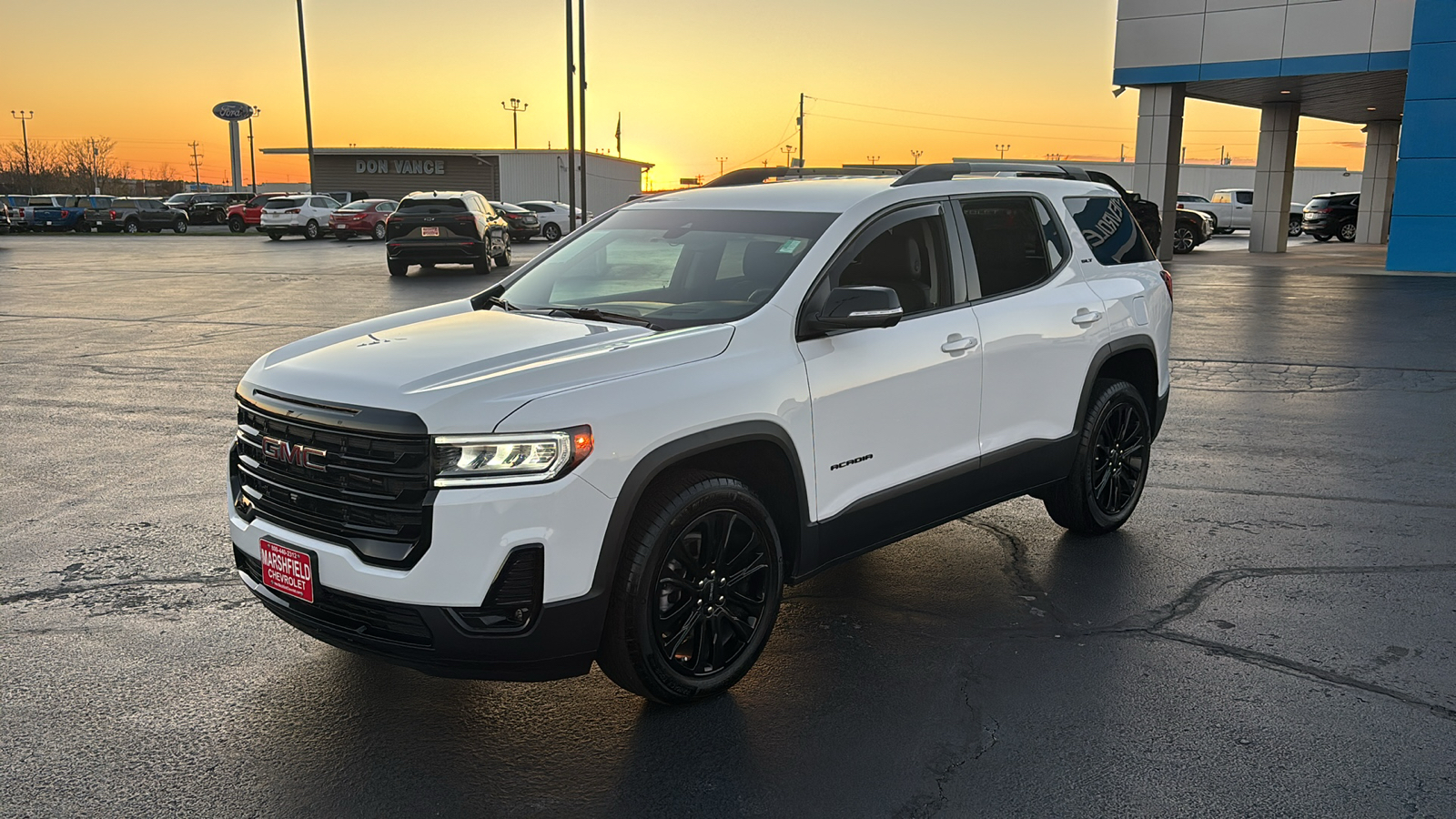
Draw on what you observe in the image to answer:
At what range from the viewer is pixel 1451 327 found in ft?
50.5

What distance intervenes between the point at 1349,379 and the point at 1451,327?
18.4ft

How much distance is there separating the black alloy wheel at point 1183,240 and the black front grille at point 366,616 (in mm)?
34533

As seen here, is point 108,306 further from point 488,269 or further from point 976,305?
point 976,305

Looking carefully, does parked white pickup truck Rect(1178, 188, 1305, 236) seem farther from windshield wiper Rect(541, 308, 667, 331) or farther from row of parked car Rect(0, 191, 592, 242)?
windshield wiper Rect(541, 308, 667, 331)

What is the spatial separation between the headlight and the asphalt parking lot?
0.93 m

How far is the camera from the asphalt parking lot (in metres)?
3.47

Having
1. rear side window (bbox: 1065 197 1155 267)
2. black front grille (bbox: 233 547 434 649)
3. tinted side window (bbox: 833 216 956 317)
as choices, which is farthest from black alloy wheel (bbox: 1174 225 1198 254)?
black front grille (bbox: 233 547 434 649)

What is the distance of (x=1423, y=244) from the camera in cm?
2547

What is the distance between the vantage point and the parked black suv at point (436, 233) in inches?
921

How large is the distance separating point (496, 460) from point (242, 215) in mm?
50344

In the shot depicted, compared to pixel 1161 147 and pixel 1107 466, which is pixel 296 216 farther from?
pixel 1107 466

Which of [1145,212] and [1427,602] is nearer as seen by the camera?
[1427,602]

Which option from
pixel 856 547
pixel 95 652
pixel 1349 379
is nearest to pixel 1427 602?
pixel 856 547

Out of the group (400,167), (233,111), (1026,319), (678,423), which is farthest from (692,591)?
(233,111)
